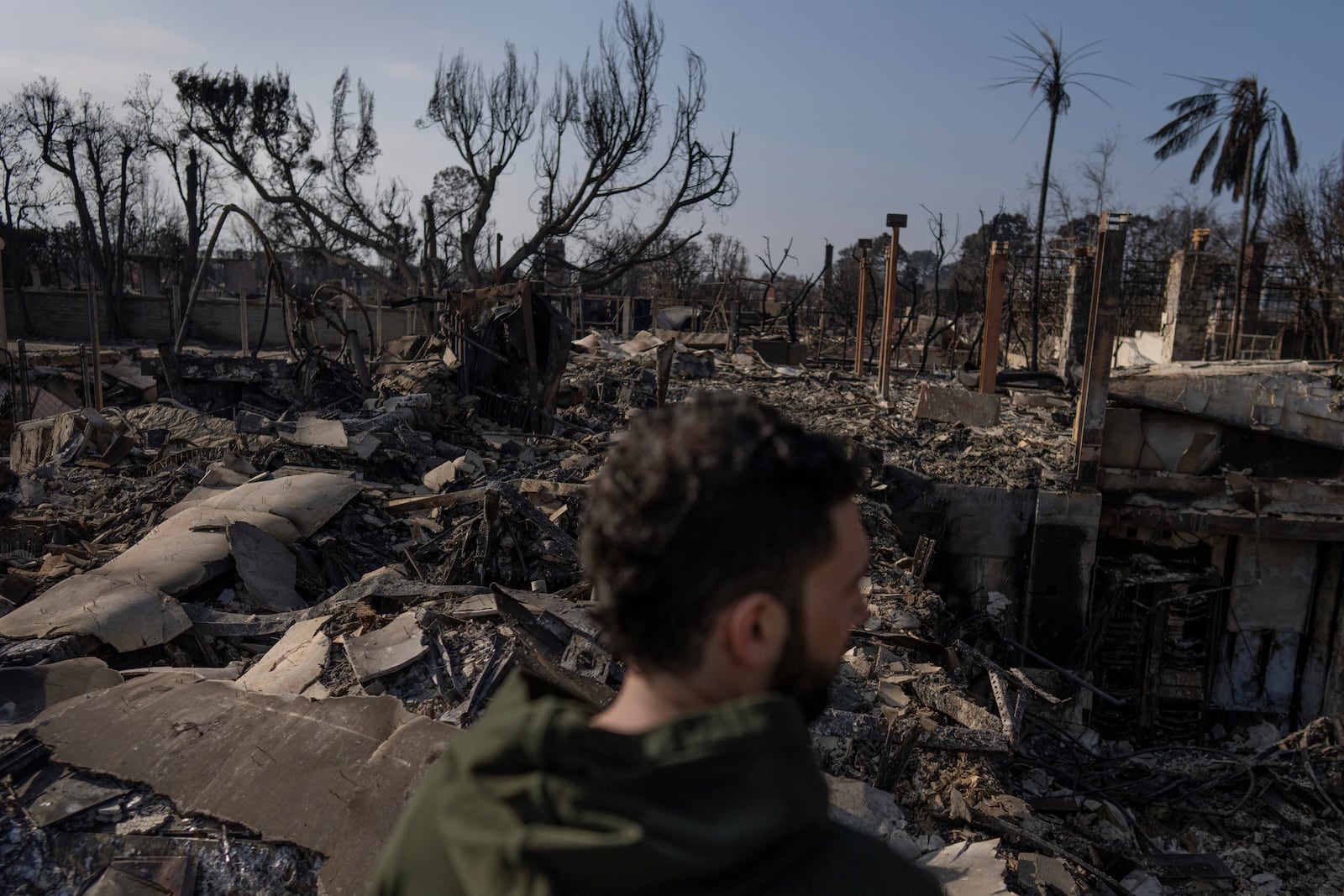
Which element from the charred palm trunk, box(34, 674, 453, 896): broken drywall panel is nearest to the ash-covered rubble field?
box(34, 674, 453, 896): broken drywall panel

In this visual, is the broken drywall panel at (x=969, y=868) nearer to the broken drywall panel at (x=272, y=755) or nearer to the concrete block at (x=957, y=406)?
the broken drywall panel at (x=272, y=755)

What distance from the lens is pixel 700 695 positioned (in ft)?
2.62

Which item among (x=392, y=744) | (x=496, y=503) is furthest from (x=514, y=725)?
(x=496, y=503)

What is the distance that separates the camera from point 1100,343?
868 centimetres

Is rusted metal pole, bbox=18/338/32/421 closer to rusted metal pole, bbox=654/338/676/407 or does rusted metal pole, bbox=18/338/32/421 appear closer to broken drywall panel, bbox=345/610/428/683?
rusted metal pole, bbox=654/338/676/407

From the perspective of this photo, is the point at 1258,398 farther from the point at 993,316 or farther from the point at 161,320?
the point at 161,320

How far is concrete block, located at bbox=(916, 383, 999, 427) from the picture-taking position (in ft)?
37.8

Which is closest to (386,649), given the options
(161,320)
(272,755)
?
(272,755)

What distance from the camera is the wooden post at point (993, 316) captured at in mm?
12391

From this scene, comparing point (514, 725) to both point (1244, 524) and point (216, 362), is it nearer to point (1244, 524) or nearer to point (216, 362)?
point (1244, 524)

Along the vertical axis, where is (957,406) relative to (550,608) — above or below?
above

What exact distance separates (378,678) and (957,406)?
9.37 m

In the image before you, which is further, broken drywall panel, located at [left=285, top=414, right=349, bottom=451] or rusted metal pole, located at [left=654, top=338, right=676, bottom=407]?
rusted metal pole, located at [left=654, top=338, right=676, bottom=407]

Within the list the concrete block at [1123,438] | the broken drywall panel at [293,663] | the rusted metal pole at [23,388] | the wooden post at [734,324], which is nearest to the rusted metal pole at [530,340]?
the rusted metal pole at [23,388]
